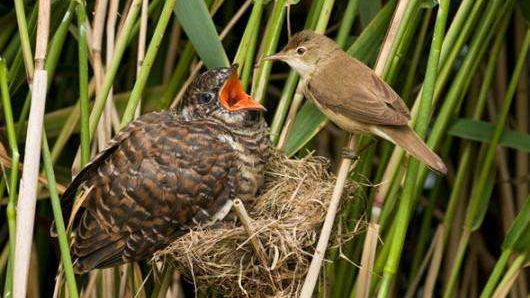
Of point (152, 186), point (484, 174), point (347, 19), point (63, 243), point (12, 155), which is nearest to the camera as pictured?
point (63, 243)

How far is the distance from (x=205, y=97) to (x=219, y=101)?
4 cm

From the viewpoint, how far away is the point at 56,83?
314 cm

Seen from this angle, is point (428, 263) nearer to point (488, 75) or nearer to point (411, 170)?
point (488, 75)

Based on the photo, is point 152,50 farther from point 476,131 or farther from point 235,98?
point 476,131

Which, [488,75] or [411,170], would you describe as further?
[488,75]

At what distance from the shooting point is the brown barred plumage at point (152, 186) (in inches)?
88.4

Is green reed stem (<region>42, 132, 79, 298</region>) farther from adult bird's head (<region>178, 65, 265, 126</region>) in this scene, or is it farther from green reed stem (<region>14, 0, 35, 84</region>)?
adult bird's head (<region>178, 65, 265, 126</region>)

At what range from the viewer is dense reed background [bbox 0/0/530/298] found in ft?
6.84

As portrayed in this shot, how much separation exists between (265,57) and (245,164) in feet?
0.83

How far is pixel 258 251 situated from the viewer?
7.14 ft

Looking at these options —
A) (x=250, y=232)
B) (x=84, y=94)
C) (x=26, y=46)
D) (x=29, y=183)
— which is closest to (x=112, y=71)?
(x=84, y=94)

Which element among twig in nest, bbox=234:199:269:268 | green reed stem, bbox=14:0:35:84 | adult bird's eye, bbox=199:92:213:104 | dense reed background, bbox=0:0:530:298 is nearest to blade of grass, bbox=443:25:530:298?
dense reed background, bbox=0:0:530:298

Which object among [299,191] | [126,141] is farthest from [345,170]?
[126,141]

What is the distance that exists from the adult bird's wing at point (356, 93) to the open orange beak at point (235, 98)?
15 cm
